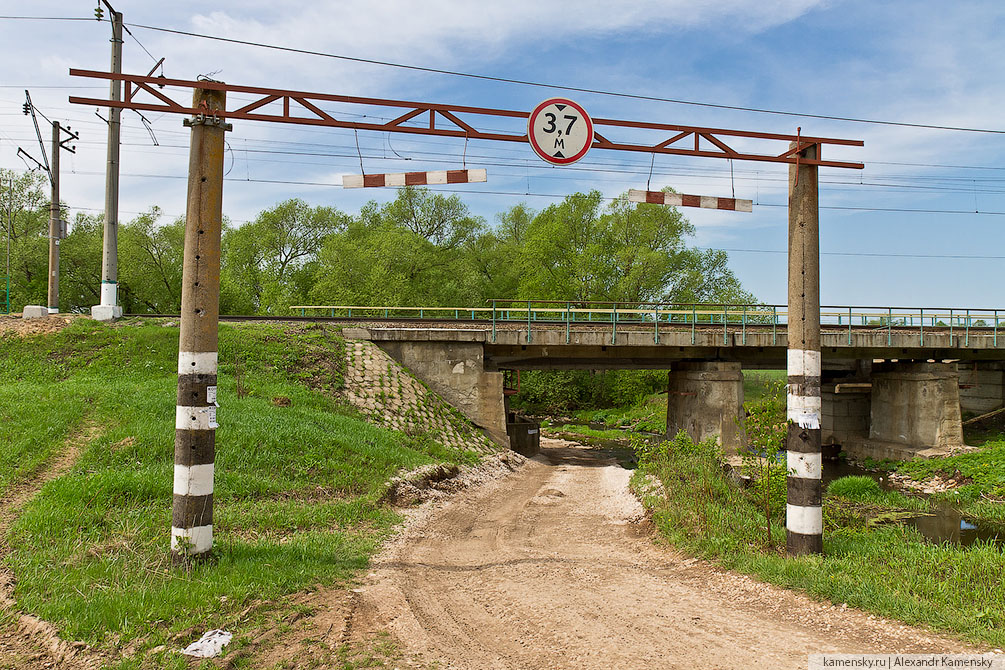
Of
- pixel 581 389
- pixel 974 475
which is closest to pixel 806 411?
pixel 974 475

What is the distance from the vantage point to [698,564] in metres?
8.43

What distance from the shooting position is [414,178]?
8.41 m

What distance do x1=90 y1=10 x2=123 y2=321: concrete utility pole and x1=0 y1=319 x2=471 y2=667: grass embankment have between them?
1.02m

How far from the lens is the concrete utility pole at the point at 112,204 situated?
19234 mm

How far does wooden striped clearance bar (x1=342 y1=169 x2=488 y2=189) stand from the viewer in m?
8.28

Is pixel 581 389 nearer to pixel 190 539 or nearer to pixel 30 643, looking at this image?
pixel 190 539

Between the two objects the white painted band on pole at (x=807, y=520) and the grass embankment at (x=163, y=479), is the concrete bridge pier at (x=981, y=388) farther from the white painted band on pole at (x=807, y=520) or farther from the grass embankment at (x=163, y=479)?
the white painted band on pole at (x=807, y=520)

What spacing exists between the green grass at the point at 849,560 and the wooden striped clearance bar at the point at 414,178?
19.8 feet

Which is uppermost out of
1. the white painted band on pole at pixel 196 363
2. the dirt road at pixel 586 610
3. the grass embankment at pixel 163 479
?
the white painted band on pole at pixel 196 363

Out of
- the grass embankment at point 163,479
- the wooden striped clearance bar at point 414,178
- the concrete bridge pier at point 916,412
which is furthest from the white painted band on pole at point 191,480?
the concrete bridge pier at point 916,412

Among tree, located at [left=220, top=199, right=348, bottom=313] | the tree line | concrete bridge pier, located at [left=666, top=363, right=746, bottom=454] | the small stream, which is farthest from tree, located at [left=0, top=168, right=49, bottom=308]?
the small stream

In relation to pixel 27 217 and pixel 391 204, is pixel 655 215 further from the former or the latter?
pixel 27 217

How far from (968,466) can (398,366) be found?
68.4ft

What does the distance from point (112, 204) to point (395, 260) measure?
92.1ft
